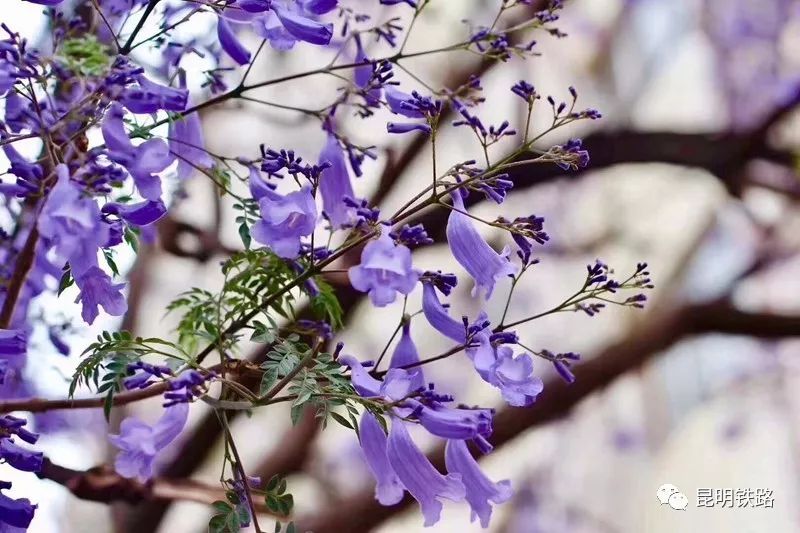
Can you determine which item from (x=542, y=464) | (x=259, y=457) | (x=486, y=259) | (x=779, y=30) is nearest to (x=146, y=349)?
(x=486, y=259)

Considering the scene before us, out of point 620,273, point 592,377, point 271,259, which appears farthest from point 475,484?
point 620,273

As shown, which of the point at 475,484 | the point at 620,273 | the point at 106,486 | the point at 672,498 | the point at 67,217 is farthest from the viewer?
the point at 620,273

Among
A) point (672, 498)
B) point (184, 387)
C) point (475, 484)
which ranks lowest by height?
point (672, 498)

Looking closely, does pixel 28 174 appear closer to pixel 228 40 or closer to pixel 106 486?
pixel 228 40

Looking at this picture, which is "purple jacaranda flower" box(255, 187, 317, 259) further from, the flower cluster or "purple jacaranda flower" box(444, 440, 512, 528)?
"purple jacaranda flower" box(444, 440, 512, 528)

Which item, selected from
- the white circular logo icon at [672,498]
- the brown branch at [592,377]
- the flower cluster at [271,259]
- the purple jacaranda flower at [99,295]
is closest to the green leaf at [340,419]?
the flower cluster at [271,259]

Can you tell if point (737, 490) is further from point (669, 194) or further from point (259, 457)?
point (259, 457)

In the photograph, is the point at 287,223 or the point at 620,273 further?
the point at 620,273
